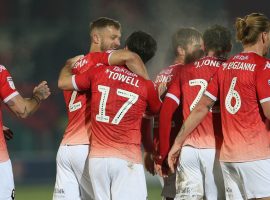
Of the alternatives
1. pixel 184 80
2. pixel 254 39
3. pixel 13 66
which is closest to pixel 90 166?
pixel 184 80

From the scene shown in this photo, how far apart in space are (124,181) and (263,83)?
153cm

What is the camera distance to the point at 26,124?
68.0 ft

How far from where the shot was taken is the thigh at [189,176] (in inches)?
289

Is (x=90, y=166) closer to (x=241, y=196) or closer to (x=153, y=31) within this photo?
(x=241, y=196)

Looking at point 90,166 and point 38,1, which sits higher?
point 38,1

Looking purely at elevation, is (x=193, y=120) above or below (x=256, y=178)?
above

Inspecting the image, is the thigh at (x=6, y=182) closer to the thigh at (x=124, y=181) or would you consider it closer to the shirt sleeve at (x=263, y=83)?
the thigh at (x=124, y=181)

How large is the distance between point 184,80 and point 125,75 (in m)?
0.73

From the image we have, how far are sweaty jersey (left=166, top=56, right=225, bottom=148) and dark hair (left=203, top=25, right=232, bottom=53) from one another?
0.40 feet

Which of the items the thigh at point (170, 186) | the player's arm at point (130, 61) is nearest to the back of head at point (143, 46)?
the player's arm at point (130, 61)

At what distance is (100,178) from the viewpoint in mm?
7016

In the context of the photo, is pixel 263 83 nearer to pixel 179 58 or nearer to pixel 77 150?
pixel 179 58

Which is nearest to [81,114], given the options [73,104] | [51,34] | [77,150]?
[73,104]

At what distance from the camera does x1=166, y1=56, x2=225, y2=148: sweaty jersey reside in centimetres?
739
